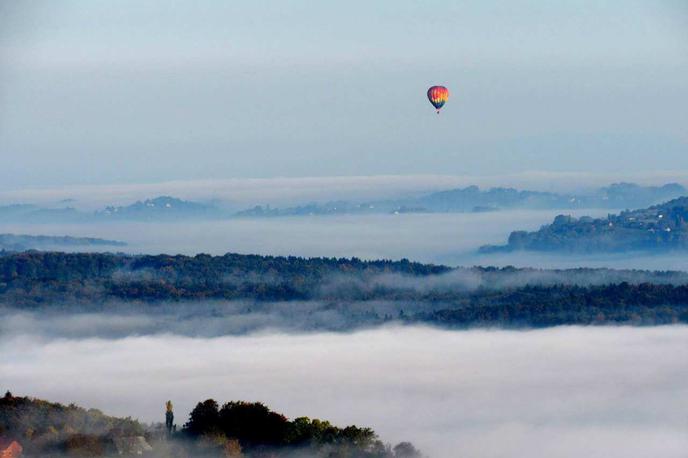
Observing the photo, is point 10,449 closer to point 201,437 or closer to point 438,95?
point 201,437

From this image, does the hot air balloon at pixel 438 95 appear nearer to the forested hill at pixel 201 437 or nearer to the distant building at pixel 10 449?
the forested hill at pixel 201 437

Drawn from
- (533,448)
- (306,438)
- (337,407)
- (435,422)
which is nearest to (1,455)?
(306,438)

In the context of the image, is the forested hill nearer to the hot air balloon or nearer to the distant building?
the distant building

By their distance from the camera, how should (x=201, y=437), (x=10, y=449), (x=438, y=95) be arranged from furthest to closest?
(x=438, y=95)
(x=201, y=437)
(x=10, y=449)

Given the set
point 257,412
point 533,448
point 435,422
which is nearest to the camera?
point 257,412

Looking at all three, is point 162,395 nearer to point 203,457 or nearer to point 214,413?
point 214,413

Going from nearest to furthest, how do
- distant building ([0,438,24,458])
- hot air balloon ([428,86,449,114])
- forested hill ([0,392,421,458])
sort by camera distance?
1. distant building ([0,438,24,458])
2. forested hill ([0,392,421,458])
3. hot air balloon ([428,86,449,114])

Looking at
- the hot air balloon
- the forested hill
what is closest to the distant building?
the forested hill

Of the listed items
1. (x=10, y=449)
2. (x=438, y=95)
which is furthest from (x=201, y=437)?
(x=438, y=95)
